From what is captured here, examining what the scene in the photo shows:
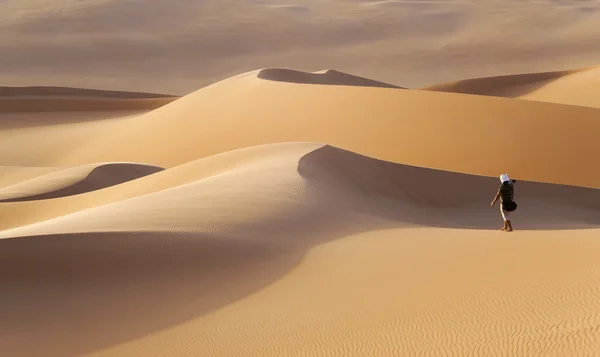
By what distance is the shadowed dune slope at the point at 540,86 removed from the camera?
34.8 metres

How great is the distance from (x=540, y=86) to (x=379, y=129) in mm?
19386

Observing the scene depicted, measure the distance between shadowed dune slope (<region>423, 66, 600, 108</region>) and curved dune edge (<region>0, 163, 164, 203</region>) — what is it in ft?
67.3

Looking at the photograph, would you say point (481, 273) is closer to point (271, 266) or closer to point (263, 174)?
point (271, 266)

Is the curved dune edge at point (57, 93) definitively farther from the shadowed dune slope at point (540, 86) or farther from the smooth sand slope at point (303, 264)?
the smooth sand slope at point (303, 264)

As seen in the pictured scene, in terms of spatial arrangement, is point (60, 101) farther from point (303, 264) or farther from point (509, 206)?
point (303, 264)

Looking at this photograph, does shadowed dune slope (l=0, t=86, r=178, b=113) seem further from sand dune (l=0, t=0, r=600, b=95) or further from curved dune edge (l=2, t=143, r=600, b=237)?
curved dune edge (l=2, t=143, r=600, b=237)

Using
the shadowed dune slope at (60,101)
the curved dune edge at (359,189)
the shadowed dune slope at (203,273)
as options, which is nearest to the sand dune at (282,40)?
the shadowed dune slope at (60,101)

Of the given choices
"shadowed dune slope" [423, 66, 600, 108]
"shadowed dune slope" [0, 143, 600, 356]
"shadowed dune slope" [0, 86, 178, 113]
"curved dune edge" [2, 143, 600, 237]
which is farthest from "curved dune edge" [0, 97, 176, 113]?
"shadowed dune slope" [0, 143, 600, 356]

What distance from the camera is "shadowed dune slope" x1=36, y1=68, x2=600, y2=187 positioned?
18828 millimetres

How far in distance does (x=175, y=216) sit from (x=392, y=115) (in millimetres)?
13502

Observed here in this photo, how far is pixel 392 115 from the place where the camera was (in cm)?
2162

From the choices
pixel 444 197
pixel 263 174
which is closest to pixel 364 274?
pixel 263 174

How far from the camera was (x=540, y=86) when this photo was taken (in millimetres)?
37906

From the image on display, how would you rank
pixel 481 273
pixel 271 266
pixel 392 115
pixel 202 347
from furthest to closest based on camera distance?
pixel 392 115 < pixel 271 266 < pixel 481 273 < pixel 202 347
